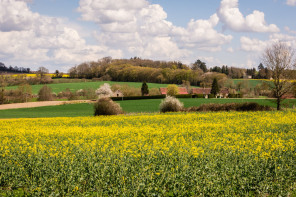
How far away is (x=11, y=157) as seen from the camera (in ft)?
39.9

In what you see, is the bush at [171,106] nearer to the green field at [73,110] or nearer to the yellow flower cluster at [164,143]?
the green field at [73,110]

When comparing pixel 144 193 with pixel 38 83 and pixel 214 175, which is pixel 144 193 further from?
pixel 38 83

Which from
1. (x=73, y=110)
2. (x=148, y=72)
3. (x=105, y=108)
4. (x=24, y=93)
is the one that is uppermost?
(x=148, y=72)

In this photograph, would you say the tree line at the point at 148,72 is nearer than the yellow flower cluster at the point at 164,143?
No

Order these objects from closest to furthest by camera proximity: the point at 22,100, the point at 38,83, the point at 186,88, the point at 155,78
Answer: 1. the point at 22,100
2. the point at 186,88
3. the point at 38,83
4. the point at 155,78

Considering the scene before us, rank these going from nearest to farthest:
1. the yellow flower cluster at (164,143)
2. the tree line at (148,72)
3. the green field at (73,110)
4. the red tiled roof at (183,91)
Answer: the yellow flower cluster at (164,143) < the green field at (73,110) < the red tiled roof at (183,91) < the tree line at (148,72)

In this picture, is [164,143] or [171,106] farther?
[171,106]

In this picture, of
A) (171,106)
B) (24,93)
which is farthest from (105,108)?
(24,93)

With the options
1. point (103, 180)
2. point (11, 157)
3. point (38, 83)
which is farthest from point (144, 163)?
point (38, 83)

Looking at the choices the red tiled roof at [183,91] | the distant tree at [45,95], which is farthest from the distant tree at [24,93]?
the red tiled roof at [183,91]

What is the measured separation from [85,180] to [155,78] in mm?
109685

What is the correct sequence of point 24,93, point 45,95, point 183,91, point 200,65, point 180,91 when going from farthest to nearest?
point 200,65, point 183,91, point 180,91, point 45,95, point 24,93

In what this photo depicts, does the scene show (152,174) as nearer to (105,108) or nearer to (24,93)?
(105,108)

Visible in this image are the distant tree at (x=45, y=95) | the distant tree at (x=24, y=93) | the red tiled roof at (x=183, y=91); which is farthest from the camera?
the red tiled roof at (x=183, y=91)
